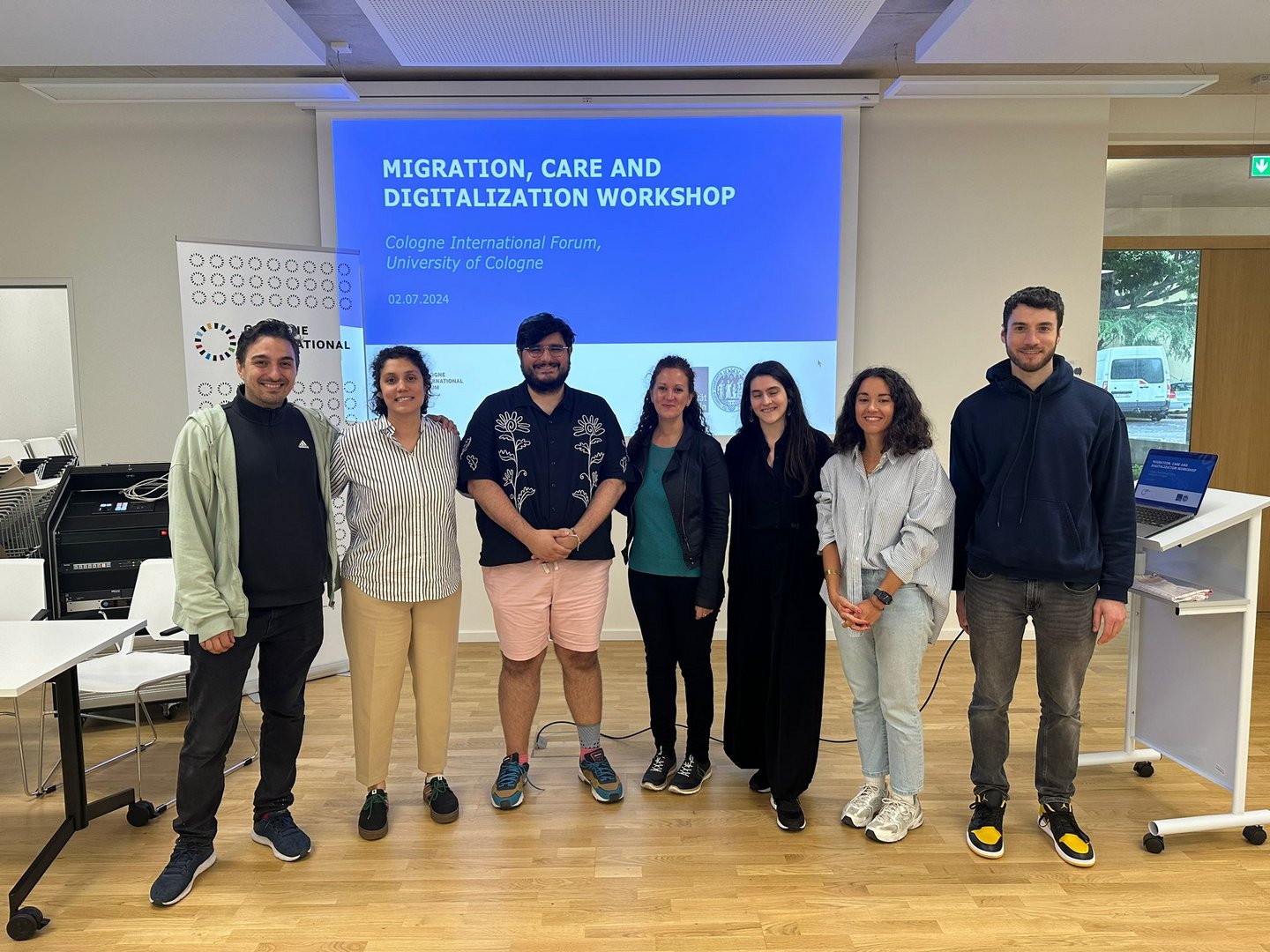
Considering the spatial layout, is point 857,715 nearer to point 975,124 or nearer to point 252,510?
point 252,510

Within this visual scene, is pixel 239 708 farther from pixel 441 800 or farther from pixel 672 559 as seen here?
pixel 672 559

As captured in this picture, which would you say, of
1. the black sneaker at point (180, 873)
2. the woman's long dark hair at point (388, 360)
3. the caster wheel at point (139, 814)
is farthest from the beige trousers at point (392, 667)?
the caster wheel at point (139, 814)

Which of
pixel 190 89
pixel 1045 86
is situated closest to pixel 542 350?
pixel 190 89

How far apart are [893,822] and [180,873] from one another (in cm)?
226

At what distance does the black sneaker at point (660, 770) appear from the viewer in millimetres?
3160

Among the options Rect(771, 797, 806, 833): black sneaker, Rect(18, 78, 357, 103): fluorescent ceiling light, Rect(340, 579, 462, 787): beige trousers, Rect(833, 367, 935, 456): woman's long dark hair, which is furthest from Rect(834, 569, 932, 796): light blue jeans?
Rect(18, 78, 357, 103): fluorescent ceiling light

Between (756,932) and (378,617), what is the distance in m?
1.52

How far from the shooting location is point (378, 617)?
9.18 ft

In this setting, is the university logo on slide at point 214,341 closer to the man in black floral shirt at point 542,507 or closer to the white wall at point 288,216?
the white wall at point 288,216

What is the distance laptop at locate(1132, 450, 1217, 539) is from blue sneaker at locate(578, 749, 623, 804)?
2.03 metres

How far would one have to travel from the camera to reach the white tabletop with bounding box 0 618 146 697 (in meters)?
2.26

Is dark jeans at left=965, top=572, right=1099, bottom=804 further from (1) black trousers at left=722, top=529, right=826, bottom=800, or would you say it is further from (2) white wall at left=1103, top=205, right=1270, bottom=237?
(2) white wall at left=1103, top=205, right=1270, bottom=237

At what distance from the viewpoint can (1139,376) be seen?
219 inches

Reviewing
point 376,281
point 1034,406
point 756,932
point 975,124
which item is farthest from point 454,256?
point 756,932
